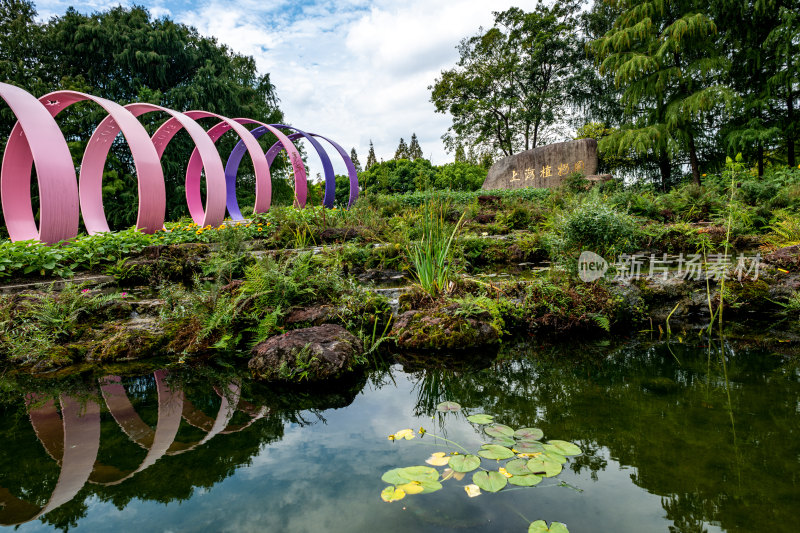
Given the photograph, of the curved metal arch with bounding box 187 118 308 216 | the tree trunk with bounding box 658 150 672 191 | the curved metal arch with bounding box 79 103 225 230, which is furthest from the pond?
the tree trunk with bounding box 658 150 672 191

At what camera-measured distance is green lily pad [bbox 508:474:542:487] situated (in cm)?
125

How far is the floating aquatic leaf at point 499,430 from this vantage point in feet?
5.11

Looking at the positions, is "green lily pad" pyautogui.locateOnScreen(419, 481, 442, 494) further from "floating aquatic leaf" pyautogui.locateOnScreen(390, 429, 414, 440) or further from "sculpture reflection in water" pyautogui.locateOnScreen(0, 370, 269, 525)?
"sculpture reflection in water" pyautogui.locateOnScreen(0, 370, 269, 525)

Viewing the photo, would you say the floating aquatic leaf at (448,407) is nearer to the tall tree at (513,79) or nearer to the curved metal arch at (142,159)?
the curved metal arch at (142,159)

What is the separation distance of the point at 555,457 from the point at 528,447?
0.10 meters

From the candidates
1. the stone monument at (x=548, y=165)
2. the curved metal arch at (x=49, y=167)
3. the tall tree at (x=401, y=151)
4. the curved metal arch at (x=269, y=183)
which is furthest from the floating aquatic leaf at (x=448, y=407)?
the tall tree at (x=401, y=151)

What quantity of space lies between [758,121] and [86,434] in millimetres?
14325

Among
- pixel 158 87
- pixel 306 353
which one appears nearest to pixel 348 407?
pixel 306 353

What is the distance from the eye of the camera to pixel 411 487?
4.12ft

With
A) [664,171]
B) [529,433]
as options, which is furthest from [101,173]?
[664,171]

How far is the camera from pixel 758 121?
396 inches

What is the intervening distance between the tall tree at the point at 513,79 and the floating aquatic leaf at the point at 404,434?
2082cm

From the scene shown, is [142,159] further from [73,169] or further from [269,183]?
[269,183]

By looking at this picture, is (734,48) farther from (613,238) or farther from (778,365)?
(778,365)
